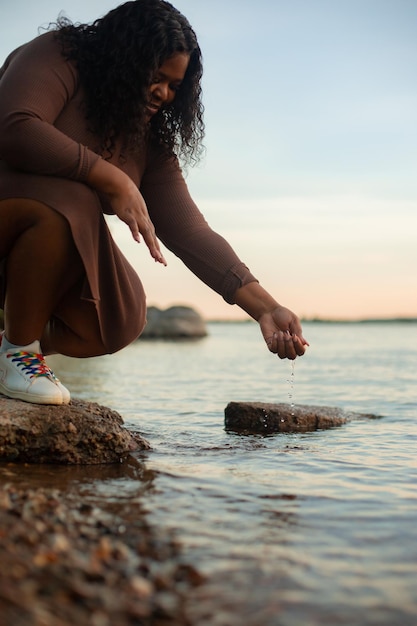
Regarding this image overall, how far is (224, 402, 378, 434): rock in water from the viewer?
491cm

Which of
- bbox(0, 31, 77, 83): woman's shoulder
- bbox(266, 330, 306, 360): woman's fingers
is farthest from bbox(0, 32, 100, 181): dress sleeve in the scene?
bbox(266, 330, 306, 360): woman's fingers

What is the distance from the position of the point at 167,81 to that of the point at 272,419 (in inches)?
97.3

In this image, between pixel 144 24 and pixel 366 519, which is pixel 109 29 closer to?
pixel 144 24

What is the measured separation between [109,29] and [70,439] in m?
1.87

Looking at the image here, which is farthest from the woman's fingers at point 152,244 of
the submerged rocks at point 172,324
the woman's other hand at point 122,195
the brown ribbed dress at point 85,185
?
the submerged rocks at point 172,324

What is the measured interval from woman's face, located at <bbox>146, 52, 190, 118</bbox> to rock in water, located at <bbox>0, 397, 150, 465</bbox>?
4.84 feet

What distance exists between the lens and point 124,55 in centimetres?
324

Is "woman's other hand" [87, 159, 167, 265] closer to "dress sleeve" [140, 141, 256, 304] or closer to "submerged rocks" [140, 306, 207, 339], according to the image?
"dress sleeve" [140, 141, 256, 304]

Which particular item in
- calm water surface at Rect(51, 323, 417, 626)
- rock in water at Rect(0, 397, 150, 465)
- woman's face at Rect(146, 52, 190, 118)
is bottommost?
calm water surface at Rect(51, 323, 417, 626)

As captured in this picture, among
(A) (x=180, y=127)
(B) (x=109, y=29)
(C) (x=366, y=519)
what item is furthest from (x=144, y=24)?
(C) (x=366, y=519)

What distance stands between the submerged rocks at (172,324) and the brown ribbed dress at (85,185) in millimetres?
29367

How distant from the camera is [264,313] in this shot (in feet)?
11.3

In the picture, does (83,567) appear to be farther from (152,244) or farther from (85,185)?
(85,185)

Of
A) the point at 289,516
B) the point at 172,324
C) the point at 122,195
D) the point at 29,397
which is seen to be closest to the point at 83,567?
the point at 289,516
